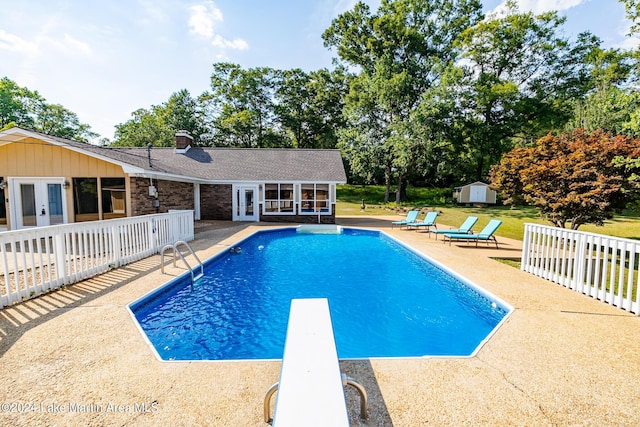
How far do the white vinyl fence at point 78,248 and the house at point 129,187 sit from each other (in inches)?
101

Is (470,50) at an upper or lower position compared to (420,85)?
upper

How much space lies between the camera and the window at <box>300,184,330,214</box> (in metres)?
17.2

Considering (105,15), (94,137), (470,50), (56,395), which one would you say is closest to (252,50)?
(105,15)

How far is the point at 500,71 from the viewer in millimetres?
29656

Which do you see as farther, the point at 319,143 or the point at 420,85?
the point at 319,143

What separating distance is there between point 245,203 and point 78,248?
10325 mm

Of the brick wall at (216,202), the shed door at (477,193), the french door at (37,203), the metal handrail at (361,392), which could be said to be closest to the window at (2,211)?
the french door at (37,203)

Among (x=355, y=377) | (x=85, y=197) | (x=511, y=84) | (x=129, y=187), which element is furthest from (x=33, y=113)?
(x=511, y=84)

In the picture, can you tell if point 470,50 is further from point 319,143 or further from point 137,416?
point 137,416

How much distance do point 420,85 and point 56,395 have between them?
34052mm

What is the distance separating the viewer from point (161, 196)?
12.5m

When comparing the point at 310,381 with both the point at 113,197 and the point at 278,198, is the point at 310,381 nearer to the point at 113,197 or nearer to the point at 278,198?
the point at 113,197

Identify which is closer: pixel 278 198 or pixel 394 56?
pixel 278 198

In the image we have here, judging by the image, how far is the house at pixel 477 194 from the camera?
1073 inches
